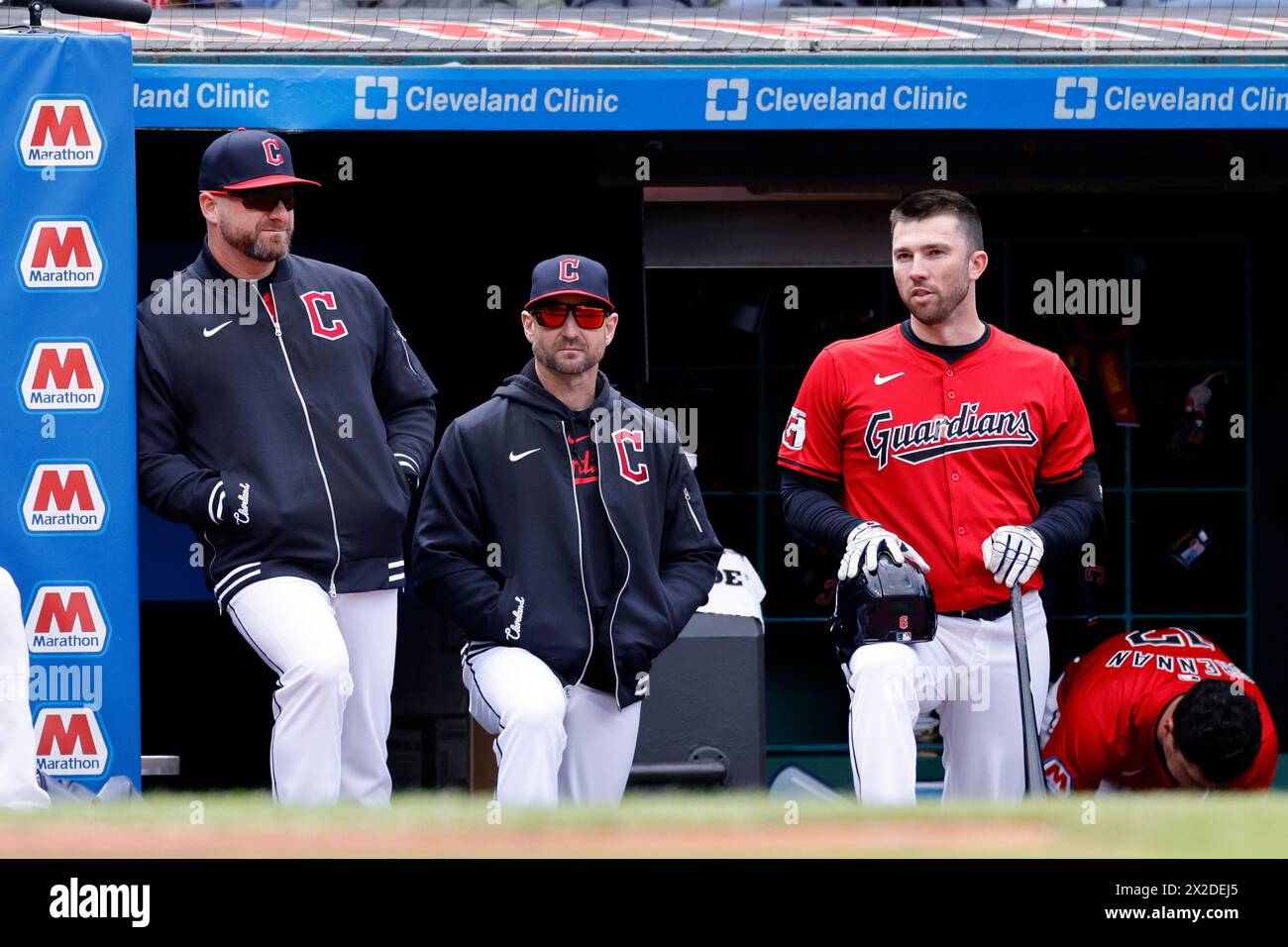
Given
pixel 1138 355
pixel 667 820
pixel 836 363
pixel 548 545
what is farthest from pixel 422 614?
pixel 667 820

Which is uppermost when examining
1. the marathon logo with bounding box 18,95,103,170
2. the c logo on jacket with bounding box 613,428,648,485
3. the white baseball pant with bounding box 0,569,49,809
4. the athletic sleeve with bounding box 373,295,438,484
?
the marathon logo with bounding box 18,95,103,170

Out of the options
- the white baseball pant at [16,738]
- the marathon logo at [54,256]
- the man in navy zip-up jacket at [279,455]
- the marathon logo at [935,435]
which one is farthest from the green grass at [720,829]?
the marathon logo at [54,256]

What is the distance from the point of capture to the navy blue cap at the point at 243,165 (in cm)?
413

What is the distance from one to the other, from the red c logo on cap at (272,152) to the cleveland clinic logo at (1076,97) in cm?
236

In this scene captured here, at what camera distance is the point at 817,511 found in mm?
4234

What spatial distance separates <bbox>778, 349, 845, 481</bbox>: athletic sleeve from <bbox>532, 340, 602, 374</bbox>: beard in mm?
528

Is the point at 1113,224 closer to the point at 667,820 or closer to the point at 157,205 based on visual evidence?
the point at 157,205

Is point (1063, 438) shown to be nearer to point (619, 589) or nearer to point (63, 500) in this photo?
point (619, 589)

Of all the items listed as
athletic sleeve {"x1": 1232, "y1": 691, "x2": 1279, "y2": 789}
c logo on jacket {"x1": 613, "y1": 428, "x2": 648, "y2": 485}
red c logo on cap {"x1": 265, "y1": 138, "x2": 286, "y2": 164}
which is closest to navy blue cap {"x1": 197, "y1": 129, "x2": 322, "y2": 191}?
red c logo on cap {"x1": 265, "y1": 138, "x2": 286, "y2": 164}

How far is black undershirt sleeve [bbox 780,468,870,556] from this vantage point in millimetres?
4160

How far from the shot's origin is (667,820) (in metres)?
2.13

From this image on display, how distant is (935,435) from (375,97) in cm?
198

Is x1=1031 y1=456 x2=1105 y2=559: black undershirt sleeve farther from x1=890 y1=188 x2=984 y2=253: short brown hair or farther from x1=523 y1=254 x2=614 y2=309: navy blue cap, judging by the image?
x1=523 y1=254 x2=614 y2=309: navy blue cap
